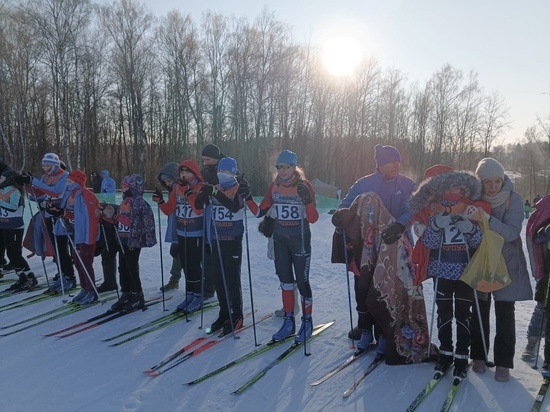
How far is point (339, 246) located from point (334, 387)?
1252 millimetres

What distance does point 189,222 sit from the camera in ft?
16.1

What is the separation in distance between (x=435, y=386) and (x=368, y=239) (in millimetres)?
1200

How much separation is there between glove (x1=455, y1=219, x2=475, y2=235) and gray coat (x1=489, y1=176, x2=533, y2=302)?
0.52 feet

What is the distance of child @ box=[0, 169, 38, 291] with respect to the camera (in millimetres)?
6016

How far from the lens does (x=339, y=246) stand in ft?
13.1

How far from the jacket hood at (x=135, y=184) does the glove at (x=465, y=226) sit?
3612mm

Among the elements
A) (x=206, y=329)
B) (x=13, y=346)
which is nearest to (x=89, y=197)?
(x=13, y=346)

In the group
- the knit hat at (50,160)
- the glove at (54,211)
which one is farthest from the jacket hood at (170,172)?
the knit hat at (50,160)

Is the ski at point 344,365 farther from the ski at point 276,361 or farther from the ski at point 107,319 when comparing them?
the ski at point 107,319

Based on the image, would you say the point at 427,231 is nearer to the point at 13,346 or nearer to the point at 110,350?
the point at 110,350

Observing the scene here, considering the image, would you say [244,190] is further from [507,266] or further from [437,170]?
[507,266]

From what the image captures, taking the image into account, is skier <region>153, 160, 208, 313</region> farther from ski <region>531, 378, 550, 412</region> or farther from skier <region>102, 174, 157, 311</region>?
ski <region>531, 378, 550, 412</region>

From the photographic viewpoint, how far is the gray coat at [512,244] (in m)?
3.14

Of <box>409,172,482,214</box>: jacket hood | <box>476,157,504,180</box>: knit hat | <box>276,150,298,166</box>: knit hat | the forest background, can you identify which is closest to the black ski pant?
<box>409,172,482,214</box>: jacket hood
